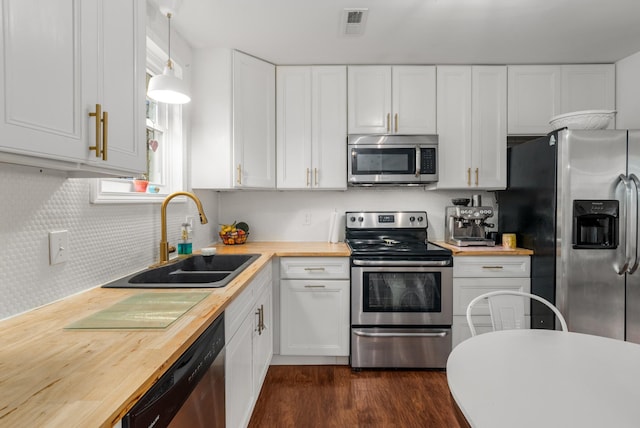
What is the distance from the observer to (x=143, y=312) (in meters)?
1.12

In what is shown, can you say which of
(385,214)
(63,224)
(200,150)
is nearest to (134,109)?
(63,224)

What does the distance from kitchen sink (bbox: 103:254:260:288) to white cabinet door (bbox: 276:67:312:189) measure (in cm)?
93

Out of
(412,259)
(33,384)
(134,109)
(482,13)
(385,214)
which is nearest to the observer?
(33,384)

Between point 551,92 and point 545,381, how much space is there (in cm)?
271

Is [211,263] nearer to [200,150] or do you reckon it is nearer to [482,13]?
[200,150]

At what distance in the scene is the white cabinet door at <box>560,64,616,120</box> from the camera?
280cm

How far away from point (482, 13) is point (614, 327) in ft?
7.12

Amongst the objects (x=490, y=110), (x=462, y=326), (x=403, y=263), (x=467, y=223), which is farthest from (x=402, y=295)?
(x=490, y=110)

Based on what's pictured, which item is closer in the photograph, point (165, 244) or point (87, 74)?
point (87, 74)

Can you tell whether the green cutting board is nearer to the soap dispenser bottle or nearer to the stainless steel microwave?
the soap dispenser bottle

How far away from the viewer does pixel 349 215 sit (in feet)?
9.87

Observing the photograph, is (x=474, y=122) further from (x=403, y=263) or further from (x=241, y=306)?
(x=241, y=306)

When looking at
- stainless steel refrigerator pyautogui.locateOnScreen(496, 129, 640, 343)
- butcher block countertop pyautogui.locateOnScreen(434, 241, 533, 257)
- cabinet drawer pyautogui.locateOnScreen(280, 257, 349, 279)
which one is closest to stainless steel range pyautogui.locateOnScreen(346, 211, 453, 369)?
butcher block countertop pyautogui.locateOnScreen(434, 241, 533, 257)

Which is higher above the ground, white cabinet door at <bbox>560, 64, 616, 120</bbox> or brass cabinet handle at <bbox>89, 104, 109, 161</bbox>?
white cabinet door at <bbox>560, 64, 616, 120</bbox>
